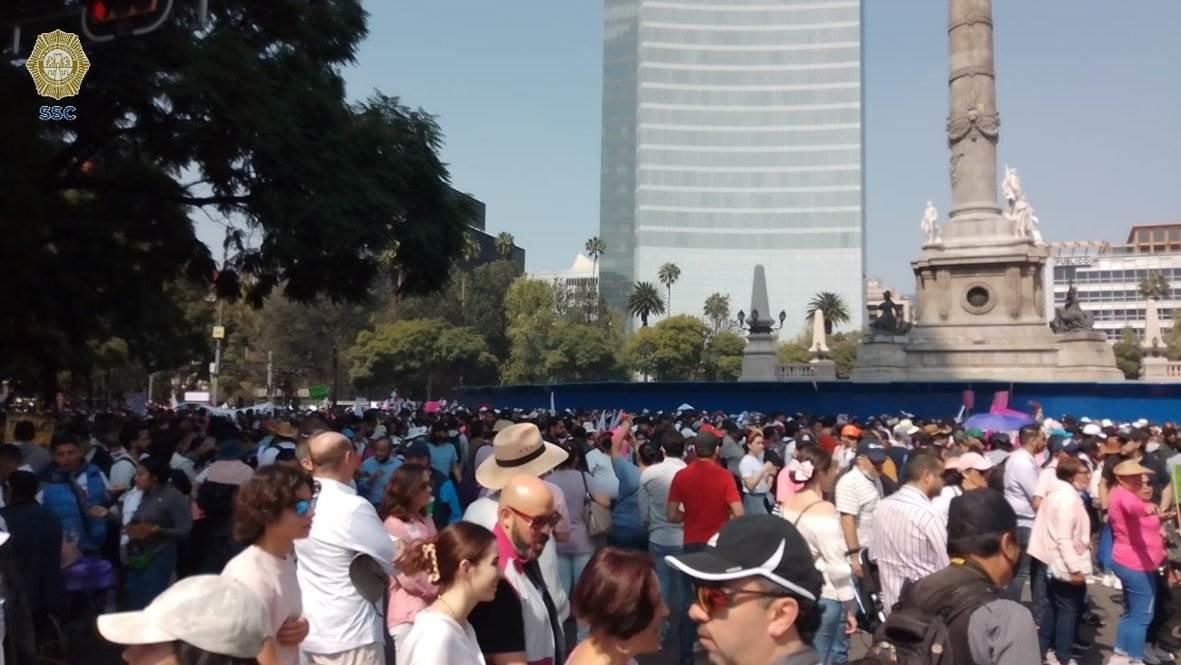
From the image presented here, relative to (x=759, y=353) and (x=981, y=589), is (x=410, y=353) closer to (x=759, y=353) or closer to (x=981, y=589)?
(x=759, y=353)

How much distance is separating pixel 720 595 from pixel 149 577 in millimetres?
6633

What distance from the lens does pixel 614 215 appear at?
12288 centimetres

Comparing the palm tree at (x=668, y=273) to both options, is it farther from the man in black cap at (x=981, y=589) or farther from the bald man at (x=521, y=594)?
the man in black cap at (x=981, y=589)

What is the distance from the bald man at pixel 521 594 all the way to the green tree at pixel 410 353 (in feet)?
226

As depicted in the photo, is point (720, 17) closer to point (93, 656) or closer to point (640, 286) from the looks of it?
point (640, 286)

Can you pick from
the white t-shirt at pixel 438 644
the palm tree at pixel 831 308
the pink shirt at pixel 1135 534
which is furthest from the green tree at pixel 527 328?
the white t-shirt at pixel 438 644

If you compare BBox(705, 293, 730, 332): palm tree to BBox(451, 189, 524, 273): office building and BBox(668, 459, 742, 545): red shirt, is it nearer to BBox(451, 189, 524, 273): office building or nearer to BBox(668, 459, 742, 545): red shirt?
BBox(451, 189, 524, 273): office building

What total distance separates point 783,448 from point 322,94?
9623mm

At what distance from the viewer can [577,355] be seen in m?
81.2

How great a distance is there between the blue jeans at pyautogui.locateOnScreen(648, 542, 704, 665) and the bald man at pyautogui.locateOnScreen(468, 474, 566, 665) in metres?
3.76

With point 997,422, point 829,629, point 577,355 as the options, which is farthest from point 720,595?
point 577,355

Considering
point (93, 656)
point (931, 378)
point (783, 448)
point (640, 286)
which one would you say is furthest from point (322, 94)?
point (640, 286)

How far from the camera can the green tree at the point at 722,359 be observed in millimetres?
89250

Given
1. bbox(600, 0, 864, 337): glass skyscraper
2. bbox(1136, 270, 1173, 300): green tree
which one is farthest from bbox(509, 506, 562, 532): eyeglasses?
bbox(1136, 270, 1173, 300): green tree
